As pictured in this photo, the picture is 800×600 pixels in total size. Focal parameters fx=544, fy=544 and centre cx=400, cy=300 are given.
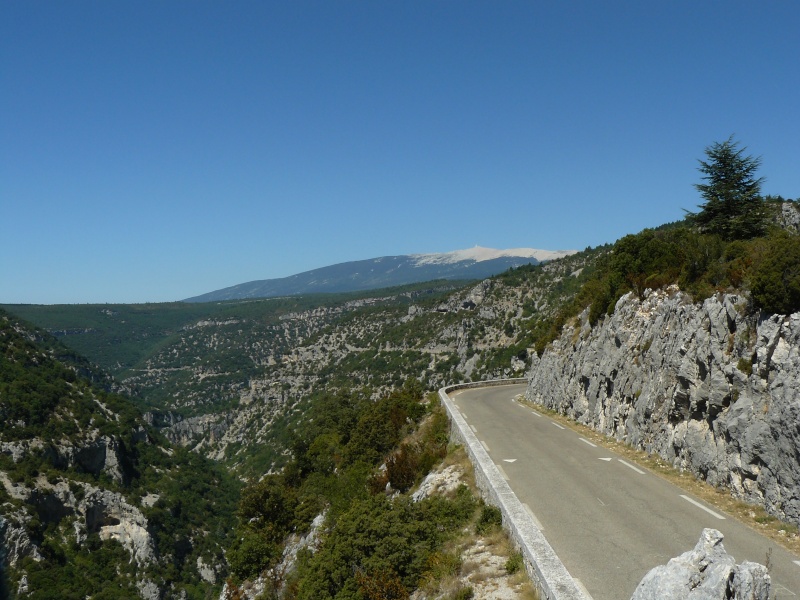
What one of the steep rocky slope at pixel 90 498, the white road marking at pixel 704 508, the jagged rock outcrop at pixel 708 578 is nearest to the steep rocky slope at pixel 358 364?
the steep rocky slope at pixel 90 498

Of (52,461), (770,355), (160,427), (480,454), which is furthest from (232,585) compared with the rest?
(160,427)

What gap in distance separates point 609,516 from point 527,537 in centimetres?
270

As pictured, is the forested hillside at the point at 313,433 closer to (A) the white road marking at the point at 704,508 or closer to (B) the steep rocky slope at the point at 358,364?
(B) the steep rocky slope at the point at 358,364

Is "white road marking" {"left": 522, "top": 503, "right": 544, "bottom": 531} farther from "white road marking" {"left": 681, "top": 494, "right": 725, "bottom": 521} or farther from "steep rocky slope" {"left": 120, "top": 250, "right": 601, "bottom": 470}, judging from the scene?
"steep rocky slope" {"left": 120, "top": 250, "right": 601, "bottom": 470}

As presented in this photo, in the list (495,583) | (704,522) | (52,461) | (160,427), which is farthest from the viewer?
(160,427)

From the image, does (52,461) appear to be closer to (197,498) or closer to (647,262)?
(197,498)

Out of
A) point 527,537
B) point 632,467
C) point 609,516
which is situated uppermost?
→ point 527,537

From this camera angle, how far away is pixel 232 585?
88.2ft

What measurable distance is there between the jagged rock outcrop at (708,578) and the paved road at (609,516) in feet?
6.39

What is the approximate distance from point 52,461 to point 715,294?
226ft

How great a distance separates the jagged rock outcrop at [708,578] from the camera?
18.2ft

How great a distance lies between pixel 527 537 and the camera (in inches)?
368

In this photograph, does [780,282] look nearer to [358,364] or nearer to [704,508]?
[704,508]

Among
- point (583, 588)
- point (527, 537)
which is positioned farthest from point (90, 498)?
point (583, 588)
